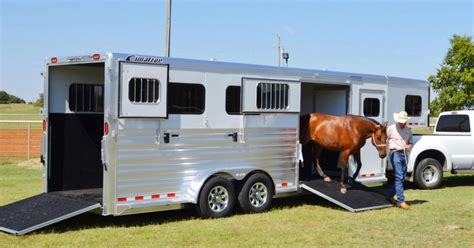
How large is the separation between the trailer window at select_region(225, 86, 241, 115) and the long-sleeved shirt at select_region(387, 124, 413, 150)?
9.79 ft

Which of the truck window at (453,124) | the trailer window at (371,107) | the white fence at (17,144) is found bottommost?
the white fence at (17,144)

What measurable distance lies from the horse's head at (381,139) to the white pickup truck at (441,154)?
2.84 m

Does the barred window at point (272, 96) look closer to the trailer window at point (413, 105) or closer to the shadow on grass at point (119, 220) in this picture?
the shadow on grass at point (119, 220)

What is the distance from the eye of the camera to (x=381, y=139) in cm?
1126

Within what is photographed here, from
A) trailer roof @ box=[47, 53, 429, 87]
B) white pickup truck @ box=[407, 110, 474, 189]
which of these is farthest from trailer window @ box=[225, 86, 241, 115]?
white pickup truck @ box=[407, 110, 474, 189]

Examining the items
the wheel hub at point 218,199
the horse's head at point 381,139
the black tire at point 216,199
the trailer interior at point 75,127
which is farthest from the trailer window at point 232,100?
the horse's head at point 381,139

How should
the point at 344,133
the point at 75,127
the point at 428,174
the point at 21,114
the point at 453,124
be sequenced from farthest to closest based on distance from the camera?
the point at 21,114 < the point at 453,124 < the point at 428,174 < the point at 344,133 < the point at 75,127

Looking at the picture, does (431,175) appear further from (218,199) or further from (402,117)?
(218,199)

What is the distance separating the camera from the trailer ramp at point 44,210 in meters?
8.02

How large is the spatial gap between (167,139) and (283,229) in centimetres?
214

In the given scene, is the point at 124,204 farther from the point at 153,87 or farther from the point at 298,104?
the point at 298,104

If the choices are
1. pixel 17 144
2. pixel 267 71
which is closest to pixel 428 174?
pixel 267 71

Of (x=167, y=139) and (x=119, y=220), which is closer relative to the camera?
(x=167, y=139)

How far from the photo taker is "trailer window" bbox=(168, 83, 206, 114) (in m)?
8.95
